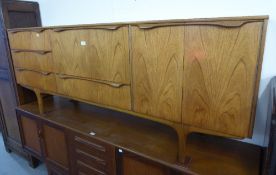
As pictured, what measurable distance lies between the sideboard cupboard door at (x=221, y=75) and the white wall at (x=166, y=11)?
17.9 inches

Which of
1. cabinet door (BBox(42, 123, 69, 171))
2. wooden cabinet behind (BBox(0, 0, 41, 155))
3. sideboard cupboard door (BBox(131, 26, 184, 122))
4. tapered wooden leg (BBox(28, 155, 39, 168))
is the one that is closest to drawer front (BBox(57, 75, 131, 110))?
sideboard cupboard door (BBox(131, 26, 184, 122))

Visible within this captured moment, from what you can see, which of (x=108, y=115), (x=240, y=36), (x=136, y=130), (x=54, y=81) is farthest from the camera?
(x=108, y=115)

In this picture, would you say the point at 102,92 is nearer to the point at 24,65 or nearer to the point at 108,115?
the point at 108,115

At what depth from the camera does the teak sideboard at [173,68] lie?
0.84 meters

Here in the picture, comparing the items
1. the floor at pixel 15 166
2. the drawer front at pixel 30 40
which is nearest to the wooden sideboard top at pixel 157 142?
the drawer front at pixel 30 40

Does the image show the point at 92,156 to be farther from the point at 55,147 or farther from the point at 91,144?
the point at 55,147

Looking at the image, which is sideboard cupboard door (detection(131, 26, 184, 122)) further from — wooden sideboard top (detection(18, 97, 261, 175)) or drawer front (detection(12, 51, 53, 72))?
drawer front (detection(12, 51, 53, 72))

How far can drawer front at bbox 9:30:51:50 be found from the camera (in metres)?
1.56

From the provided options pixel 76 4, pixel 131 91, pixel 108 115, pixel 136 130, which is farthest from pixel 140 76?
pixel 76 4

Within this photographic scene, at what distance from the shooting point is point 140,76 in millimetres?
1126

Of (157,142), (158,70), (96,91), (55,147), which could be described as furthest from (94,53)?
(55,147)

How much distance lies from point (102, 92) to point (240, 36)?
2.96 ft

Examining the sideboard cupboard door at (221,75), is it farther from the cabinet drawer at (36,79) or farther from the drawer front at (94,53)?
the cabinet drawer at (36,79)

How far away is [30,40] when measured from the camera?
1.68 m
